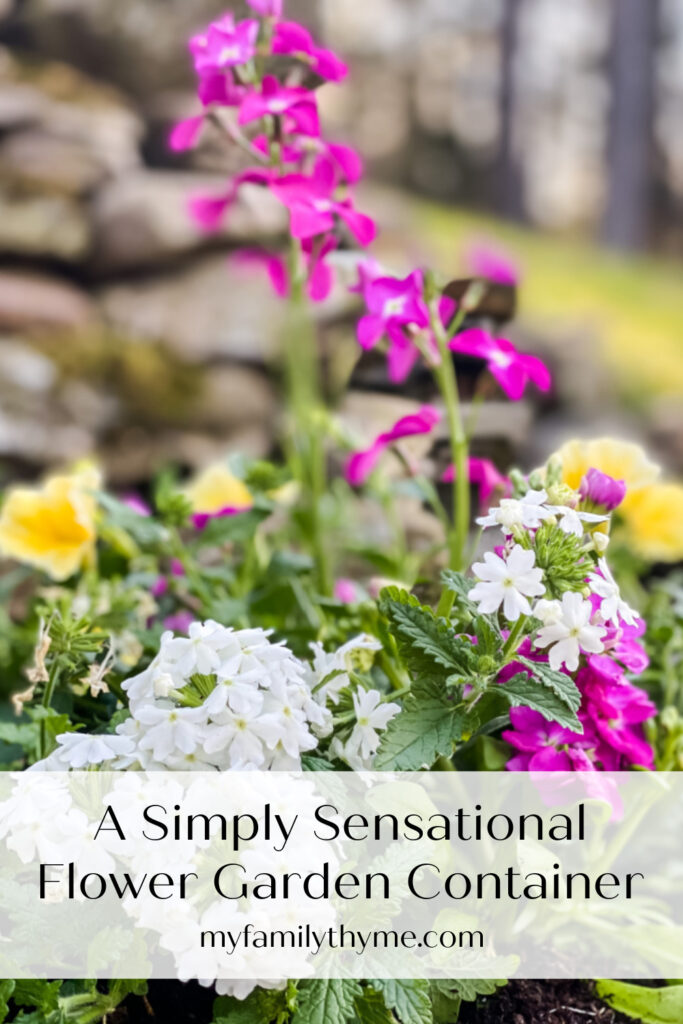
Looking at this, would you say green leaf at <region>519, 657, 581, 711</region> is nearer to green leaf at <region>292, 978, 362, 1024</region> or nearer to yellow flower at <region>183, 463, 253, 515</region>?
green leaf at <region>292, 978, 362, 1024</region>

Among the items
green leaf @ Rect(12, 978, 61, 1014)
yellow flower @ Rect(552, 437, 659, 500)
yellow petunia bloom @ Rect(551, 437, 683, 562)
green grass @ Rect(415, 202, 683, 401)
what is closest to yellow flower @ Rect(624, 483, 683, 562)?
yellow petunia bloom @ Rect(551, 437, 683, 562)

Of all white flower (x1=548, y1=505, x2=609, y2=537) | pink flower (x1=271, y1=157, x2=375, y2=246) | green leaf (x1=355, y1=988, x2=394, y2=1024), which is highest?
pink flower (x1=271, y1=157, x2=375, y2=246)

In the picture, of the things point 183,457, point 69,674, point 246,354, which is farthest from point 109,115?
point 69,674

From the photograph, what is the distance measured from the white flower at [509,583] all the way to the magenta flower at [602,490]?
13 cm

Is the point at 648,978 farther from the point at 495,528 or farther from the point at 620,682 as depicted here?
the point at 495,528

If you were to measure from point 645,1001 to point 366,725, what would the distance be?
0.29 m

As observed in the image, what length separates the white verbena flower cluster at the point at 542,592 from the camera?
0.56 metres

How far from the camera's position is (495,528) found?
0.65 meters

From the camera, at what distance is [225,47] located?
800 millimetres

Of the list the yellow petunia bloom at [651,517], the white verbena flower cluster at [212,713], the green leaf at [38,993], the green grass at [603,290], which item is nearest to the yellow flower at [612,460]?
the yellow petunia bloom at [651,517]

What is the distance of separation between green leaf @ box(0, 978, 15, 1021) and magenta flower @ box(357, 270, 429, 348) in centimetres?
52

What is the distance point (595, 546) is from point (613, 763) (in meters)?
0.21

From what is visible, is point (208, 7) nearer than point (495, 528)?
No

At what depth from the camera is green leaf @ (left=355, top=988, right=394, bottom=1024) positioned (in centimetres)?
60
